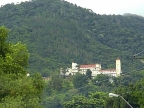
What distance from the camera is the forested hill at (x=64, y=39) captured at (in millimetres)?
146125

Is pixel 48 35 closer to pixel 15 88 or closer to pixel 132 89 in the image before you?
pixel 132 89

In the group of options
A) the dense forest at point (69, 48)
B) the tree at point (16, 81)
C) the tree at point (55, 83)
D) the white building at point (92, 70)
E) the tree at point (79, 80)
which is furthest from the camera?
the white building at point (92, 70)

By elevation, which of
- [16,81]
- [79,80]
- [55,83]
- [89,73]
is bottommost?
[16,81]

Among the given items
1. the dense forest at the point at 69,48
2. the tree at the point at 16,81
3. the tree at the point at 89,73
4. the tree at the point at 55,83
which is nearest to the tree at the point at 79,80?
the dense forest at the point at 69,48

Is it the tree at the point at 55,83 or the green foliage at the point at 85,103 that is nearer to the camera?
the green foliage at the point at 85,103

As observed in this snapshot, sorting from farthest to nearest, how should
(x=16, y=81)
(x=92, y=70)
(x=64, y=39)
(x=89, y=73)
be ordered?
(x=64, y=39)
(x=92, y=70)
(x=89, y=73)
(x=16, y=81)

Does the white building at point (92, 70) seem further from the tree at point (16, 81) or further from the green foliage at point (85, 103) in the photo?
the tree at point (16, 81)

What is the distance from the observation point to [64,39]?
155500 millimetres

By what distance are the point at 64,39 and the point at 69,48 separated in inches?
230

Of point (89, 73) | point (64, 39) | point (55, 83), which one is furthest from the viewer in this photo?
point (64, 39)

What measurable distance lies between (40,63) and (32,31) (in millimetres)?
28586

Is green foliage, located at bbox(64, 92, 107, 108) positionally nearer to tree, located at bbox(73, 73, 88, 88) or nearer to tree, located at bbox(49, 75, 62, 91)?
tree, located at bbox(49, 75, 62, 91)

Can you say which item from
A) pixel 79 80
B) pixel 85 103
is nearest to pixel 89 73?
pixel 79 80

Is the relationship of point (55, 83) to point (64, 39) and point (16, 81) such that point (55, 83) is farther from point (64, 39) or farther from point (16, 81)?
point (16, 81)
